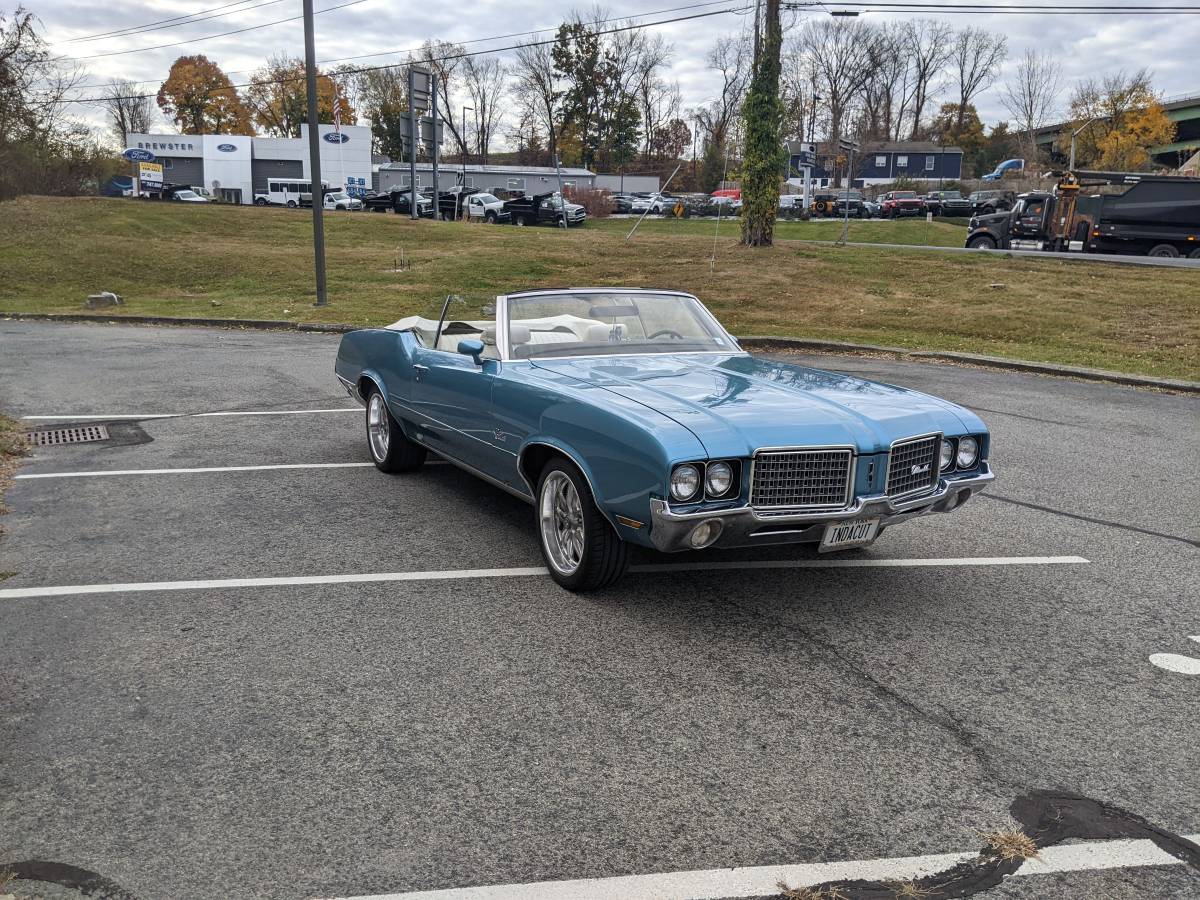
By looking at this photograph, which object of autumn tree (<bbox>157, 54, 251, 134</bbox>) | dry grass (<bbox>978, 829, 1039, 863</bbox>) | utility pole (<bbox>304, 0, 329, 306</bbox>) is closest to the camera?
dry grass (<bbox>978, 829, 1039, 863</bbox>)

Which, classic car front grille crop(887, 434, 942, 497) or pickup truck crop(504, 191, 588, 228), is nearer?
classic car front grille crop(887, 434, 942, 497)

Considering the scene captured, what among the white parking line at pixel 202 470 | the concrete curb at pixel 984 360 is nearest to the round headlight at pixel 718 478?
the white parking line at pixel 202 470

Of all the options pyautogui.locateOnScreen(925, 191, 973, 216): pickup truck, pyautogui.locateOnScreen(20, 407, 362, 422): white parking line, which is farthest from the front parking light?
pyautogui.locateOnScreen(925, 191, 973, 216): pickup truck

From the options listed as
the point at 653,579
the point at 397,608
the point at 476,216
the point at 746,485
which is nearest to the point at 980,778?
the point at 746,485

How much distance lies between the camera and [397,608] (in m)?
4.76

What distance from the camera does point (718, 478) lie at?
4.25 metres

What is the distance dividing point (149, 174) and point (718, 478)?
67.7m

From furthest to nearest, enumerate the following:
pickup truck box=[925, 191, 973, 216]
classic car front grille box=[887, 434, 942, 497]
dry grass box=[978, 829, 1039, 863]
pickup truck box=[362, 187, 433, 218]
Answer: pickup truck box=[925, 191, 973, 216] → pickup truck box=[362, 187, 433, 218] → classic car front grille box=[887, 434, 942, 497] → dry grass box=[978, 829, 1039, 863]

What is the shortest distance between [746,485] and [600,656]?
3.14 ft

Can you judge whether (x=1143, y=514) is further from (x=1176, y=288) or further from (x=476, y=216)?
(x=476, y=216)

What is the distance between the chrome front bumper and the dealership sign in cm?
6608

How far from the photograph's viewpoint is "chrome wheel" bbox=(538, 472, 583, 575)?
4.91 meters

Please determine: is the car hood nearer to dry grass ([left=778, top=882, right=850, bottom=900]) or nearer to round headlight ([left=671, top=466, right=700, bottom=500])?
round headlight ([left=671, top=466, right=700, bottom=500])

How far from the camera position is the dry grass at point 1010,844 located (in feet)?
9.31
